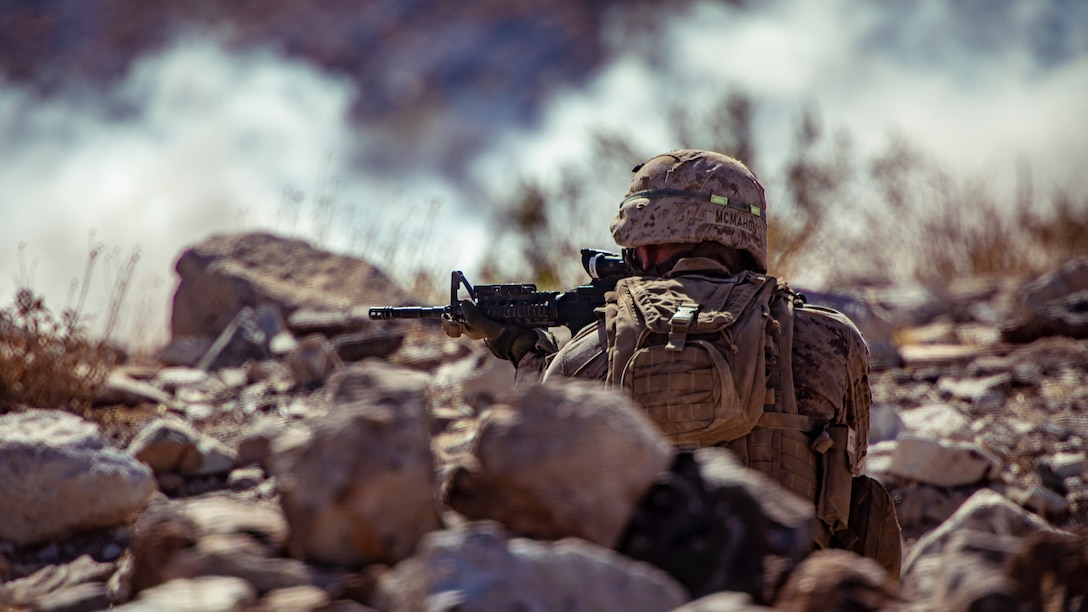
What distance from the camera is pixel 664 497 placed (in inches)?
75.0

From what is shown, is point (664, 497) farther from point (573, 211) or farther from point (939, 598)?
point (573, 211)

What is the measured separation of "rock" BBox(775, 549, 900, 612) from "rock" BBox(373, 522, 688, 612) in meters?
0.19

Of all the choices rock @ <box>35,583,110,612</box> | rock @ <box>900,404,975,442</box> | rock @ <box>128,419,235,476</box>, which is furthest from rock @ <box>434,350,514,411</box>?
rock @ <box>35,583,110,612</box>

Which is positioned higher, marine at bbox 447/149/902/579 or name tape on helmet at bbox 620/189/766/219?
name tape on helmet at bbox 620/189/766/219

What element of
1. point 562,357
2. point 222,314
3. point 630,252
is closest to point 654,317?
point 562,357

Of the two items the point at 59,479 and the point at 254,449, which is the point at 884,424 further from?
the point at 59,479

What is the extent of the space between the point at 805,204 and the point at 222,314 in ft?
26.7

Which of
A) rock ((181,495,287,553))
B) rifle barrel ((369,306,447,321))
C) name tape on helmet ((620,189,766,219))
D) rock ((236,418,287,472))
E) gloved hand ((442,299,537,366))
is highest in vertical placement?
name tape on helmet ((620,189,766,219))

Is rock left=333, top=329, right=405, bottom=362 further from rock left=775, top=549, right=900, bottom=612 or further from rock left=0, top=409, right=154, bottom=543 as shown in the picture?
rock left=775, top=549, right=900, bottom=612

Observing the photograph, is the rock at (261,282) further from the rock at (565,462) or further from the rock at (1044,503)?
the rock at (565,462)

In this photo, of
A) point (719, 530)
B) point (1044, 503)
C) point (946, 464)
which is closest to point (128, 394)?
point (946, 464)

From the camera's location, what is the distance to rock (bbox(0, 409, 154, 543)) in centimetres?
499

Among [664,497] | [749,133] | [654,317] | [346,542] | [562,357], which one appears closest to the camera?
[346,542]

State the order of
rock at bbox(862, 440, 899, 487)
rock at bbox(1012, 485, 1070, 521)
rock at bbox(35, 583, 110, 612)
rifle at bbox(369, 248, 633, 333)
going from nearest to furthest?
1. rock at bbox(35, 583, 110, 612)
2. rifle at bbox(369, 248, 633, 333)
3. rock at bbox(1012, 485, 1070, 521)
4. rock at bbox(862, 440, 899, 487)
